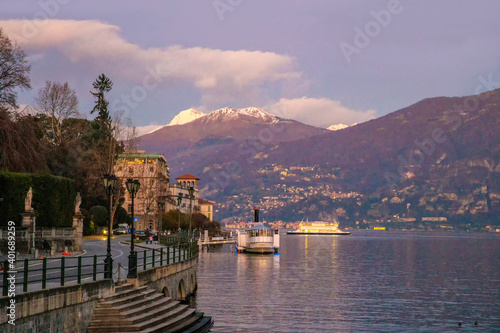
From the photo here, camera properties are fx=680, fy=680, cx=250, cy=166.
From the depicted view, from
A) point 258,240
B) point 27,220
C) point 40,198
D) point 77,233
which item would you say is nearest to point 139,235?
point 258,240

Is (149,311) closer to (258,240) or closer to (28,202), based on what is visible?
(28,202)

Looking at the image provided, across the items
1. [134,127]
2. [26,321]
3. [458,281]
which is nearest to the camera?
[26,321]

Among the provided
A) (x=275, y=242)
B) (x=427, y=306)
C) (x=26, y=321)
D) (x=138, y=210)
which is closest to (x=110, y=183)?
(x=26, y=321)

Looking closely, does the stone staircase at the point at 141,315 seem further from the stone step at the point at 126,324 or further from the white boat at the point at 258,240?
the white boat at the point at 258,240

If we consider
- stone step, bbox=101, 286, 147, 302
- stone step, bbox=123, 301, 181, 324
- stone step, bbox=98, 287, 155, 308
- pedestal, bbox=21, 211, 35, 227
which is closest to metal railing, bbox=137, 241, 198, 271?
stone step, bbox=98, 287, 155, 308

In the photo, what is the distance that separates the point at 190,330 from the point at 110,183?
26.8 ft

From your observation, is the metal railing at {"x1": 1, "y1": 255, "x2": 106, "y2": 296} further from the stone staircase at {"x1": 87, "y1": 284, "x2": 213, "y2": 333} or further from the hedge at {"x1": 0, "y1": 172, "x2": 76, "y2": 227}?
the hedge at {"x1": 0, "y1": 172, "x2": 76, "y2": 227}

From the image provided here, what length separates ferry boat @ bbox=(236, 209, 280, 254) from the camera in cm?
11738

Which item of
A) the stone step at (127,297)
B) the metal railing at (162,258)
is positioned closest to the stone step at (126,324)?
the stone step at (127,297)

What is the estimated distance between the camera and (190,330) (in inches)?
1225

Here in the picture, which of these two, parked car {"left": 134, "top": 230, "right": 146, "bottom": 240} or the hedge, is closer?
the hedge

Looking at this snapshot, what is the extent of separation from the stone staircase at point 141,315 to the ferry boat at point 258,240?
82684 mm

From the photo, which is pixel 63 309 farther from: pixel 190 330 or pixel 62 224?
pixel 62 224

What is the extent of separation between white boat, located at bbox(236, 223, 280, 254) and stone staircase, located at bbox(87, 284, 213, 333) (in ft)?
271
